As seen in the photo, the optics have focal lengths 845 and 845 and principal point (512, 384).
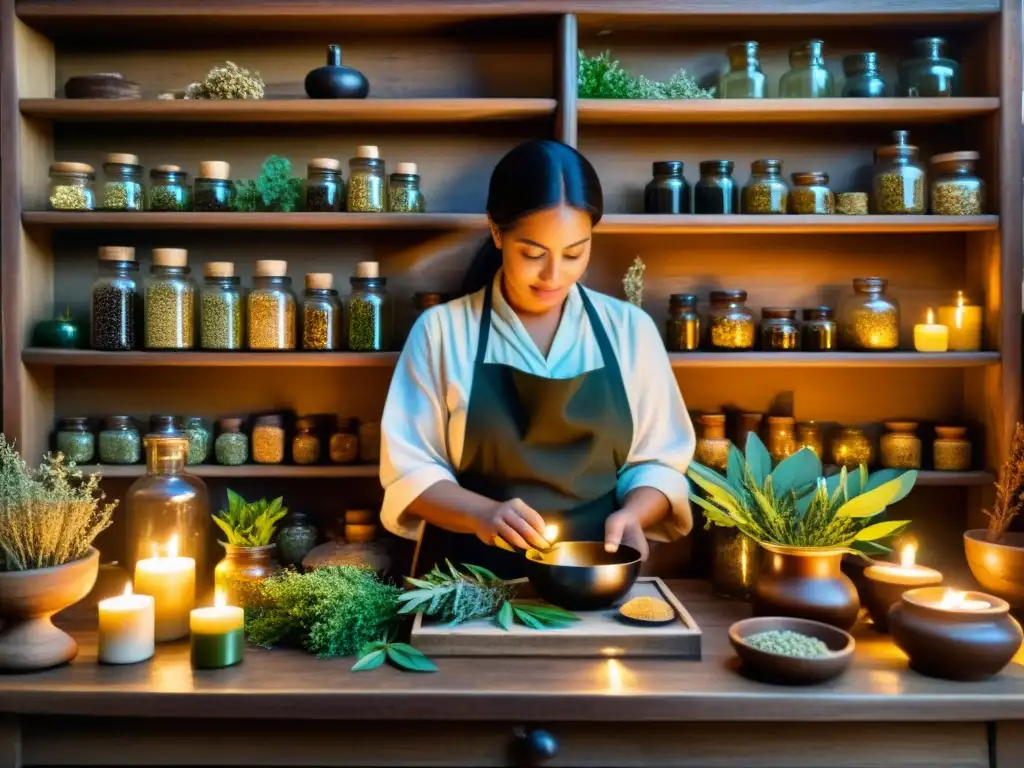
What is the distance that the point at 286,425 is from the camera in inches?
91.4

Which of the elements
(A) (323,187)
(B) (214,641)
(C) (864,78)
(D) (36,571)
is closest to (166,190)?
(A) (323,187)

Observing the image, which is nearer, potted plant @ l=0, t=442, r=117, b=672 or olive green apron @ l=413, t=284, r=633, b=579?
potted plant @ l=0, t=442, r=117, b=672

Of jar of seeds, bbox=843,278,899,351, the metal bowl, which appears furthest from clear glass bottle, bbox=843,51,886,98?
the metal bowl

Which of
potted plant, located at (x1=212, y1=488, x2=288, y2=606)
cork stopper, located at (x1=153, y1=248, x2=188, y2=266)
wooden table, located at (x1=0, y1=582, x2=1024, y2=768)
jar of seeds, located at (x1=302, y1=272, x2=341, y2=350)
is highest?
cork stopper, located at (x1=153, y1=248, x2=188, y2=266)

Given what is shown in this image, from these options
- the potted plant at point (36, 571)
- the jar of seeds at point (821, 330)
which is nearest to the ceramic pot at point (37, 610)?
the potted plant at point (36, 571)

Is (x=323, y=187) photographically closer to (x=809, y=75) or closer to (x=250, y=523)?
(x=250, y=523)

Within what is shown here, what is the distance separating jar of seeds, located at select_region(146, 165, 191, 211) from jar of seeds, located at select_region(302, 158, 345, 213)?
33 centimetres

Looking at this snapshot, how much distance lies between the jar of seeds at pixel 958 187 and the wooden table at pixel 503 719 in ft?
3.95

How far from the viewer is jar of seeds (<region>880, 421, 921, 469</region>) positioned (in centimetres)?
219

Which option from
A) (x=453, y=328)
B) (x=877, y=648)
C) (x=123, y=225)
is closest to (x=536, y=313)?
(x=453, y=328)

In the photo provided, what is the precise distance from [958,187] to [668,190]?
2.34ft

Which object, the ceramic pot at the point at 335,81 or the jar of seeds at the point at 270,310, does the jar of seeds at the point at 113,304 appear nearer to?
the jar of seeds at the point at 270,310

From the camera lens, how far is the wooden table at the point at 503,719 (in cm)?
129

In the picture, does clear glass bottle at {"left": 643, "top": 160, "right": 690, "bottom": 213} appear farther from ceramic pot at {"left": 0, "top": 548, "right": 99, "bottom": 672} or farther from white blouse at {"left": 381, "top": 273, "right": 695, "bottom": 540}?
ceramic pot at {"left": 0, "top": 548, "right": 99, "bottom": 672}
